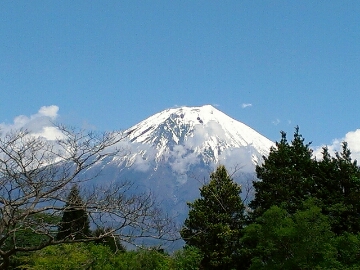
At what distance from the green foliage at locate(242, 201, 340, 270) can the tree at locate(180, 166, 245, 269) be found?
4.90 metres

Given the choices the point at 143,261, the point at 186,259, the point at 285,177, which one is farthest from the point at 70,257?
the point at 285,177

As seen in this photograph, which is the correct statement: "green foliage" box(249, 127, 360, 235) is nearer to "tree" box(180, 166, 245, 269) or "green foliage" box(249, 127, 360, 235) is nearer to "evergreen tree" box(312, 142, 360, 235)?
"evergreen tree" box(312, 142, 360, 235)

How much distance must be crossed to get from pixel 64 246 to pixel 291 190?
1036cm

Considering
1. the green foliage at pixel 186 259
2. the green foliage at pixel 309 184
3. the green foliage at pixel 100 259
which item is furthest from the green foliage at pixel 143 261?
the green foliage at pixel 309 184

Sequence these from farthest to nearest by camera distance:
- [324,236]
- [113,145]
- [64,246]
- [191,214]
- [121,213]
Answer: [191,214] < [64,246] < [324,236] < [113,145] < [121,213]

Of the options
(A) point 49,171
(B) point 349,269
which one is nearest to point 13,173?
(A) point 49,171

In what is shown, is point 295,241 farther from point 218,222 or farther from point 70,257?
point 70,257

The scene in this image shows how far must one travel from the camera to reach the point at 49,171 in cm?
916

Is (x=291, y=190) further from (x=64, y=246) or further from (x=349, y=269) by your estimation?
(x=64, y=246)

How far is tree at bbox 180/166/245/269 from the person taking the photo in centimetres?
2195

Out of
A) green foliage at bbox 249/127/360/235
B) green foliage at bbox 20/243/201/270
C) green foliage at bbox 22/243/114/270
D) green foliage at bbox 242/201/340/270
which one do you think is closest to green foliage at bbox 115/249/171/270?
green foliage at bbox 20/243/201/270

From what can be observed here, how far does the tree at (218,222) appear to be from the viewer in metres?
22.0

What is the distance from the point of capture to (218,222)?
22969 millimetres

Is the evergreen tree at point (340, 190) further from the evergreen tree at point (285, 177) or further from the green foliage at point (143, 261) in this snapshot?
the green foliage at point (143, 261)
